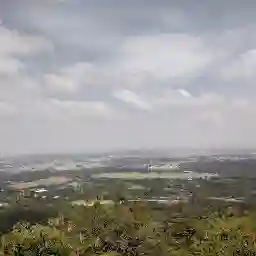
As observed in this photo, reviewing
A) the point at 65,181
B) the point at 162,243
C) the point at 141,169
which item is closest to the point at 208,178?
Answer: the point at 141,169

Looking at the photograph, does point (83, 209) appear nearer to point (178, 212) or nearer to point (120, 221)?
point (120, 221)

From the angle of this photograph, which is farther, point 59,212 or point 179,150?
point 179,150

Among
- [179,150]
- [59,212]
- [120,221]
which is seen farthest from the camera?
[179,150]

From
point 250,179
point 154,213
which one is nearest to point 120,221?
point 154,213

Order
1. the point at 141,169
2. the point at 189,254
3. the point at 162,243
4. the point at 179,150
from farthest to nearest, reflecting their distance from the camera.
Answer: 1. the point at 141,169
2. the point at 179,150
3. the point at 162,243
4. the point at 189,254

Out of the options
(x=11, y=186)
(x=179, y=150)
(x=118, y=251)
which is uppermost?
(x=179, y=150)

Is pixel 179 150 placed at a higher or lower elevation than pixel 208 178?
higher
